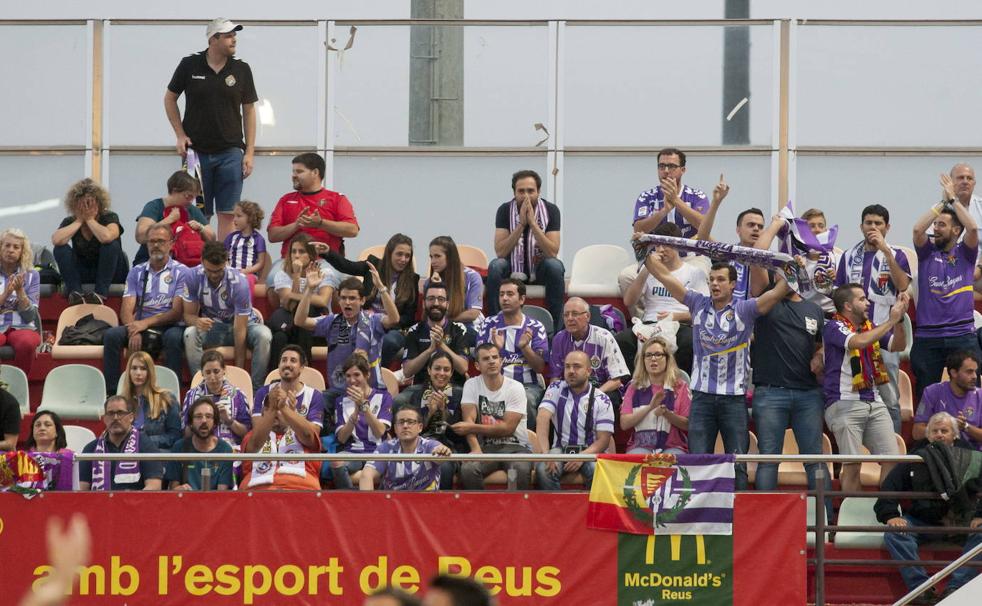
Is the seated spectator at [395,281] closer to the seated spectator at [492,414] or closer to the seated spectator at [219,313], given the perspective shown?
the seated spectator at [219,313]

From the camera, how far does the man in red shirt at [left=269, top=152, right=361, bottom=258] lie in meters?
13.7

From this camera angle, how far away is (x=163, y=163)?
15242 millimetres

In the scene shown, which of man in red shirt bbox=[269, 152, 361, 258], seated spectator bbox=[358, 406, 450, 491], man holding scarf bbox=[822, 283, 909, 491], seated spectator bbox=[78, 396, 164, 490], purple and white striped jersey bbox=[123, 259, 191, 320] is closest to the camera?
seated spectator bbox=[358, 406, 450, 491]

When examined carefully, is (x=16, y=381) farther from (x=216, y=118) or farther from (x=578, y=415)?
(x=578, y=415)

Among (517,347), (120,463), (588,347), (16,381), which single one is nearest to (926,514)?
(588,347)

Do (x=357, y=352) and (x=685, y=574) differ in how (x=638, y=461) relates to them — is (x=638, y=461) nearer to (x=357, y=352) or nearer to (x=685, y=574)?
(x=685, y=574)

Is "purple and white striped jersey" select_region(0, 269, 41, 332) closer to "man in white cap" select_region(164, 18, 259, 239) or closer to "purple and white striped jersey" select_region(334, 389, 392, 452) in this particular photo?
"man in white cap" select_region(164, 18, 259, 239)

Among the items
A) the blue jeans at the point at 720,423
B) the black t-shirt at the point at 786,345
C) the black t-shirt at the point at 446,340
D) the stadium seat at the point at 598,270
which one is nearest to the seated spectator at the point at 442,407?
the black t-shirt at the point at 446,340

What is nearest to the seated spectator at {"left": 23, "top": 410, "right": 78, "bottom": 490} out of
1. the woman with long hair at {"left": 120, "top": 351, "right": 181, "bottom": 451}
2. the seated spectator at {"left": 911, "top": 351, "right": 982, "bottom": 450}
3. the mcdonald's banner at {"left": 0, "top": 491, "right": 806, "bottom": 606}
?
the mcdonald's banner at {"left": 0, "top": 491, "right": 806, "bottom": 606}

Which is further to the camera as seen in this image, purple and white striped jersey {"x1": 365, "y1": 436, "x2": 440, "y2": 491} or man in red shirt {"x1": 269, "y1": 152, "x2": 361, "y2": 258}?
man in red shirt {"x1": 269, "y1": 152, "x2": 361, "y2": 258}

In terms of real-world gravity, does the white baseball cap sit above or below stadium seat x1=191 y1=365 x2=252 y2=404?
above

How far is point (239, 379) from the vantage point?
12.5 m

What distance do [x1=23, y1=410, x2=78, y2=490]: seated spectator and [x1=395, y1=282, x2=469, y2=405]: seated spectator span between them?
2.55m

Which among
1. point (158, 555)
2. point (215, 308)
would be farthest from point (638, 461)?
point (215, 308)
